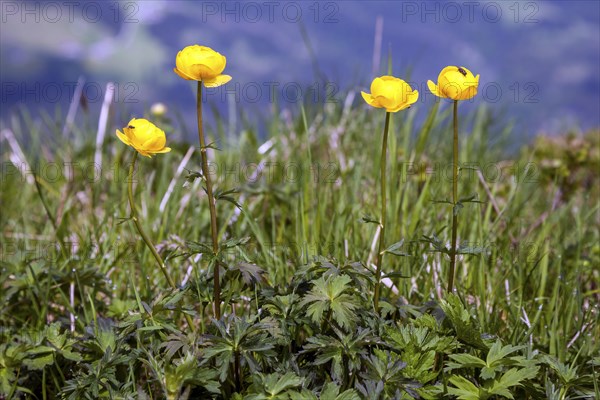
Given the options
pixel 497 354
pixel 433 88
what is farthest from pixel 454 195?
pixel 497 354

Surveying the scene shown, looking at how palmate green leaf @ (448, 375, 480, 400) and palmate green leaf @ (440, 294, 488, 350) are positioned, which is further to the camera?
palmate green leaf @ (440, 294, 488, 350)

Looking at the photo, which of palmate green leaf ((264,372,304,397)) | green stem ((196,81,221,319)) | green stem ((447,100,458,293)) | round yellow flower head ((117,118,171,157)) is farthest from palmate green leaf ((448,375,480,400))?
round yellow flower head ((117,118,171,157))

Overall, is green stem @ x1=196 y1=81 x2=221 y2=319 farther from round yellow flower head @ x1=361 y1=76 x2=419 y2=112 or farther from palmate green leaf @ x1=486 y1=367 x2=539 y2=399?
palmate green leaf @ x1=486 y1=367 x2=539 y2=399

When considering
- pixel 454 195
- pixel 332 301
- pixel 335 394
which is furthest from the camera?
pixel 454 195

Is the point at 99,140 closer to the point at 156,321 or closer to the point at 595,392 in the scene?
the point at 156,321

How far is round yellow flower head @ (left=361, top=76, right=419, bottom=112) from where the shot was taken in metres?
1.54

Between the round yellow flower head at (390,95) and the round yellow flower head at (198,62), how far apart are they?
0.39 metres

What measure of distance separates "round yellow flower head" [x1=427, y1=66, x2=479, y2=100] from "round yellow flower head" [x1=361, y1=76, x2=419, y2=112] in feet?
0.30

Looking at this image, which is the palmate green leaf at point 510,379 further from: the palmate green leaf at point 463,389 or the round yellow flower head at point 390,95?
the round yellow flower head at point 390,95

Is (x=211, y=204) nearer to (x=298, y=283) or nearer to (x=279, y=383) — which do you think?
(x=298, y=283)

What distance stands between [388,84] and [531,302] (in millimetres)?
1171

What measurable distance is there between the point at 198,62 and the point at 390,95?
18.9 inches

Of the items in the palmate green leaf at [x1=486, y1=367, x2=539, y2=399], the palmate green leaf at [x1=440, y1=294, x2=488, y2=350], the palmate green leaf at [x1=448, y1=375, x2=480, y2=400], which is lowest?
the palmate green leaf at [x1=448, y1=375, x2=480, y2=400]

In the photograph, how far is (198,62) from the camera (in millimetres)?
1550
